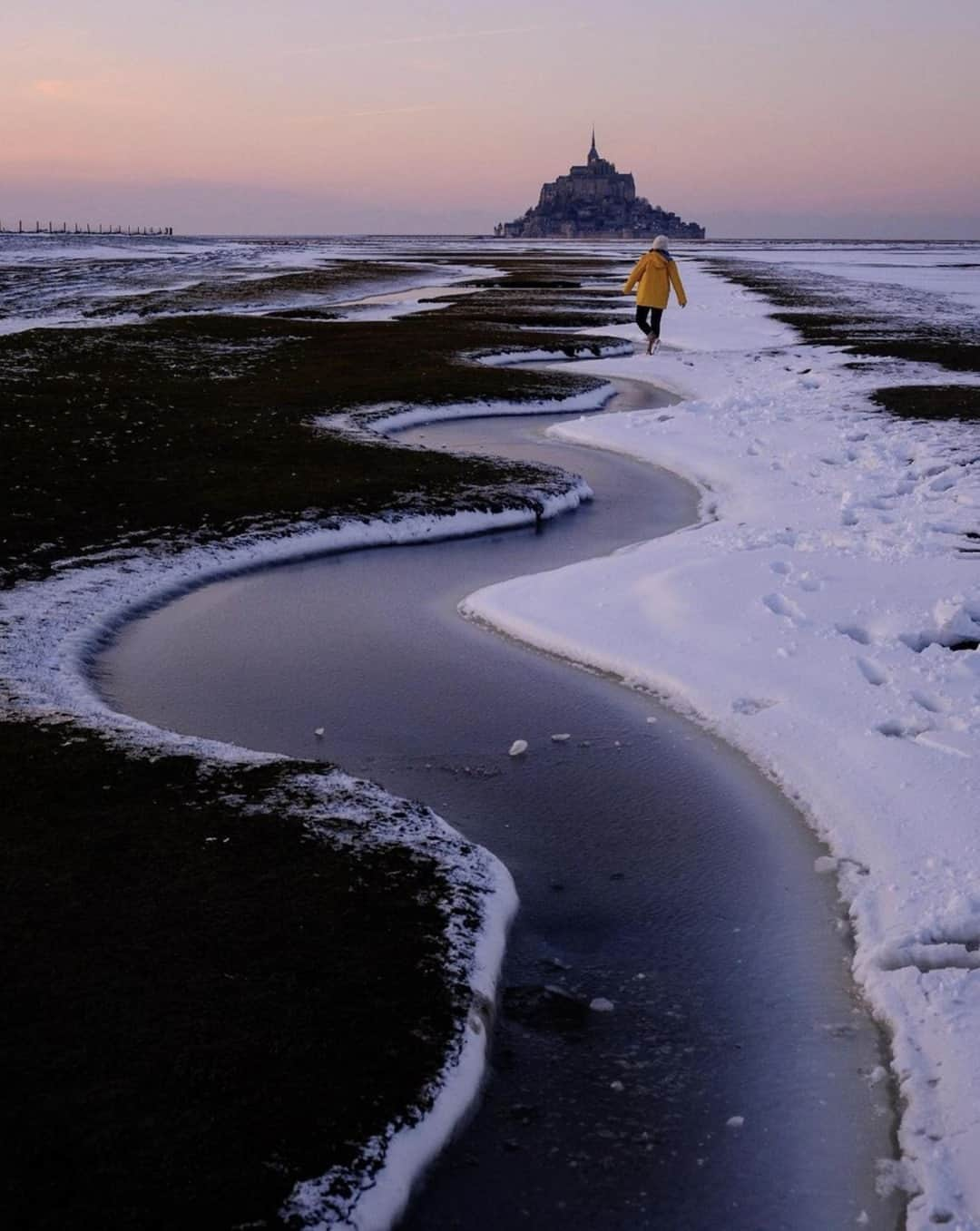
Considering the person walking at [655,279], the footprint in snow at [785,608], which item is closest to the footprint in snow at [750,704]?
the footprint in snow at [785,608]

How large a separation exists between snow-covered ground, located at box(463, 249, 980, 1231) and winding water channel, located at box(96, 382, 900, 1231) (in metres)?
0.21

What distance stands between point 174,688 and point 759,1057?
5.36 metres

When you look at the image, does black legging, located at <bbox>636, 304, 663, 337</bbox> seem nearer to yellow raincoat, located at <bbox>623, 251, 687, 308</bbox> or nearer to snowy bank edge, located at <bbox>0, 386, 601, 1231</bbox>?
yellow raincoat, located at <bbox>623, 251, 687, 308</bbox>

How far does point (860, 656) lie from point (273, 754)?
14.6 feet

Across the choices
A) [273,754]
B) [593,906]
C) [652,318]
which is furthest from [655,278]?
[593,906]

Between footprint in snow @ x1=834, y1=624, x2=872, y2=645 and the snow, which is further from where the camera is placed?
footprint in snow @ x1=834, y1=624, x2=872, y2=645

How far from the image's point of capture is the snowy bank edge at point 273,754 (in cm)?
397

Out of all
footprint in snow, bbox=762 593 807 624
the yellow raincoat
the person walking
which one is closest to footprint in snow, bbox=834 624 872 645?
footprint in snow, bbox=762 593 807 624

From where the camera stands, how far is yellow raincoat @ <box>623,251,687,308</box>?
27.6 m

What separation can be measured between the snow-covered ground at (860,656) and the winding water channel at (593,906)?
0.21m

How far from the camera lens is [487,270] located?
309 ft

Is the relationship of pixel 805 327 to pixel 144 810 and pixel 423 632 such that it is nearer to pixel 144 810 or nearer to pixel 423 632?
pixel 423 632

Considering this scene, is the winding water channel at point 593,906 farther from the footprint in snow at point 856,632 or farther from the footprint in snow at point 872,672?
the footprint in snow at point 856,632

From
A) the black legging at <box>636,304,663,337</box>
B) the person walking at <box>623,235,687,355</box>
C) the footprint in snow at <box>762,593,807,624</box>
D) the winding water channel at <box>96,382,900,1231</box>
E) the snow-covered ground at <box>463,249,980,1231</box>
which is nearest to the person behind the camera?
the winding water channel at <box>96,382,900,1231</box>
